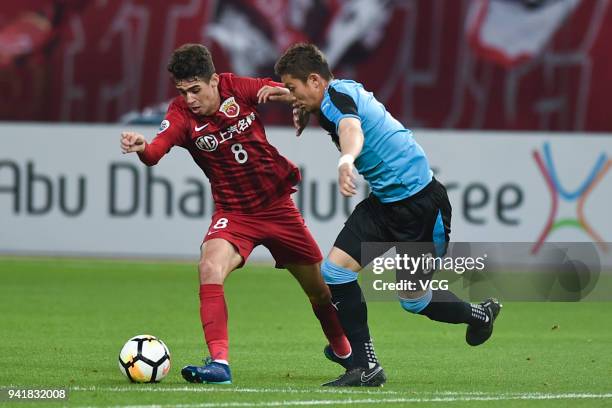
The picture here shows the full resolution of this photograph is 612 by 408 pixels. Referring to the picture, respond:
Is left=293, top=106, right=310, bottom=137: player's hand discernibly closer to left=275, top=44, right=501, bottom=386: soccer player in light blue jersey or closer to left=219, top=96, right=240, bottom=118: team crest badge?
left=275, top=44, right=501, bottom=386: soccer player in light blue jersey

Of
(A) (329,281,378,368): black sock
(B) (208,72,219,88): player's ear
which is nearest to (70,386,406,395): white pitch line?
(A) (329,281,378,368): black sock

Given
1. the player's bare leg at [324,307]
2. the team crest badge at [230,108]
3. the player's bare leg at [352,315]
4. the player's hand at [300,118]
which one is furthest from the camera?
the player's bare leg at [324,307]

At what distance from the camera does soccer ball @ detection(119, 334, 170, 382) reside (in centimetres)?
759

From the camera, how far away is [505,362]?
29.9 ft

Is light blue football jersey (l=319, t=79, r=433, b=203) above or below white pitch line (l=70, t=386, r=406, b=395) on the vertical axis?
above

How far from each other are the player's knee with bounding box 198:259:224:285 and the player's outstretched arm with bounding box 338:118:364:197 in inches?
45.8

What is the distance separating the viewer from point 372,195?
796cm

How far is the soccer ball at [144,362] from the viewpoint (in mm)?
7586

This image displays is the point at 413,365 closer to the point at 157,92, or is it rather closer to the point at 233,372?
the point at 233,372

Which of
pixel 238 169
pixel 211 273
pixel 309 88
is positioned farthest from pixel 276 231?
pixel 309 88

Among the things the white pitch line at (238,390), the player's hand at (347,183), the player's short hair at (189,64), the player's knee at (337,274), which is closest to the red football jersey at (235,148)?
the player's short hair at (189,64)

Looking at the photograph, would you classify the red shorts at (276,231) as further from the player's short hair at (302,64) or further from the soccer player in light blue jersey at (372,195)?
the player's short hair at (302,64)

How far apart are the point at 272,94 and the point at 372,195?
0.92 metres

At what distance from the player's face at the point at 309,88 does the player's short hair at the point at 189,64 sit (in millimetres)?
615
